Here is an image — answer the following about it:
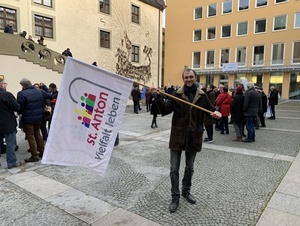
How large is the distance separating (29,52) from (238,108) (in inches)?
474

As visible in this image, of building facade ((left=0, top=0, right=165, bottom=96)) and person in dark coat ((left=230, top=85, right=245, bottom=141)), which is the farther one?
building facade ((left=0, top=0, right=165, bottom=96))

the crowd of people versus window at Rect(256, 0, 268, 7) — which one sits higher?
window at Rect(256, 0, 268, 7)

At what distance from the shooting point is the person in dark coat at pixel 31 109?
510cm

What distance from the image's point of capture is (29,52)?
45.0 ft

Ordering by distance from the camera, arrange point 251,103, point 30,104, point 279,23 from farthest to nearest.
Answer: point 279,23
point 251,103
point 30,104

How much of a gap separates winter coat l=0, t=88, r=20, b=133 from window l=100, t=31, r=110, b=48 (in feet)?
55.0

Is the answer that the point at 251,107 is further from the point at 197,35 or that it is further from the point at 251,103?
the point at 197,35

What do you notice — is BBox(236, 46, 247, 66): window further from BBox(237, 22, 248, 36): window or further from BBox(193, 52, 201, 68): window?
BBox(193, 52, 201, 68): window

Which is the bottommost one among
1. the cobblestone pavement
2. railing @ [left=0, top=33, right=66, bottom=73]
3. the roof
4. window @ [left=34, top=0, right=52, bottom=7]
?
the cobblestone pavement

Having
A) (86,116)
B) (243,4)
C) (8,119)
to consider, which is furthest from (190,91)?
(243,4)

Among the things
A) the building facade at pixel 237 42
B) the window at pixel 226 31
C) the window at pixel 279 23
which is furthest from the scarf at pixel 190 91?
the window at pixel 226 31

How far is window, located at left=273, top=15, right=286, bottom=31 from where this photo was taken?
2762cm

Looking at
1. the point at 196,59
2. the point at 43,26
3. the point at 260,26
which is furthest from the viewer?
the point at 196,59

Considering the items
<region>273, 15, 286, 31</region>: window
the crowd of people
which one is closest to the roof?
<region>273, 15, 286, 31</region>: window
